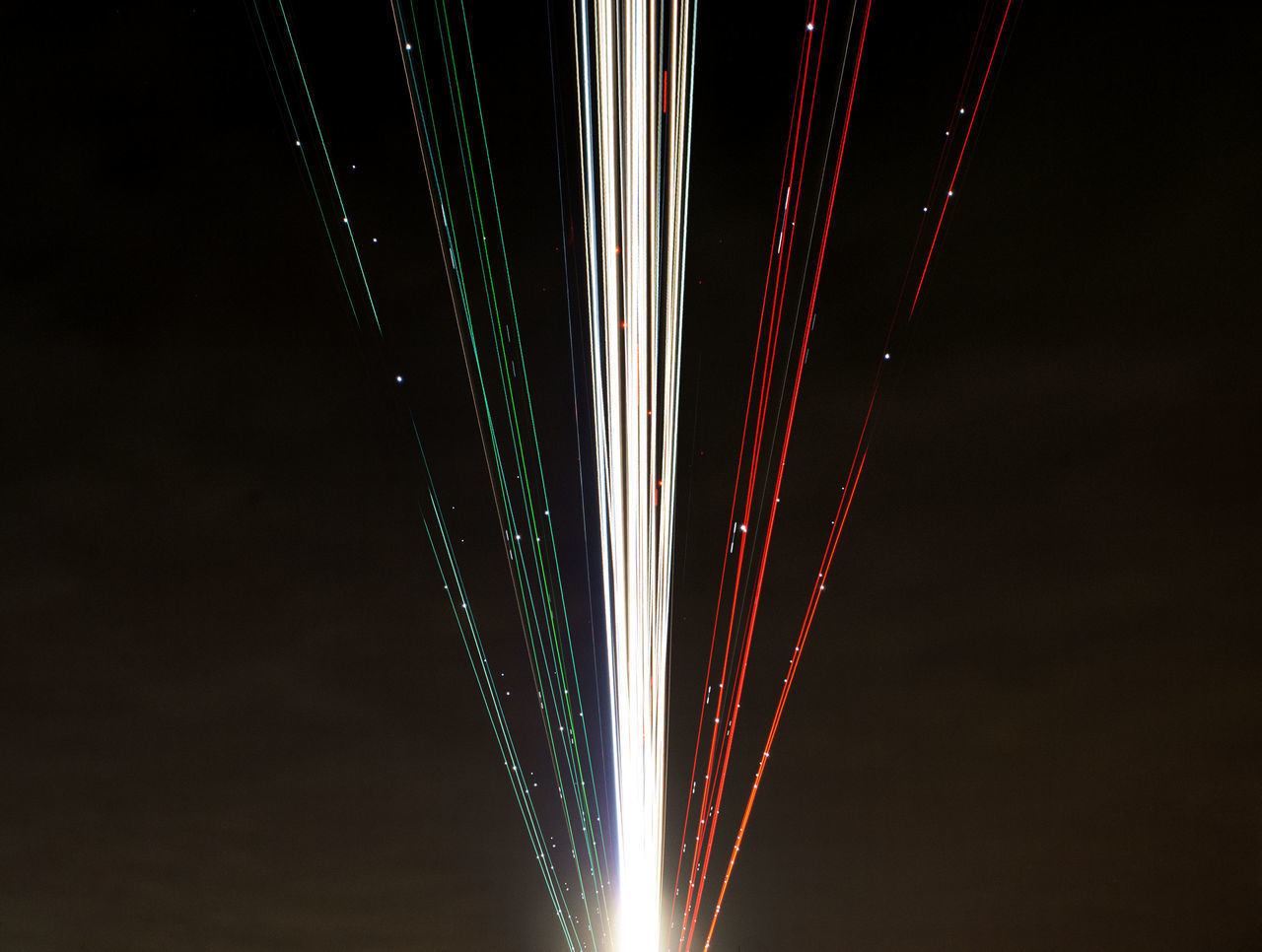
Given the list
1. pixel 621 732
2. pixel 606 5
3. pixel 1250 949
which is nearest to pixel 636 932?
pixel 621 732

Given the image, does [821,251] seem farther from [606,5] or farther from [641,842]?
[641,842]

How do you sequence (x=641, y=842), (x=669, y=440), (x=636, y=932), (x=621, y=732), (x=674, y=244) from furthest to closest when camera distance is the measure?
(x=636, y=932) → (x=641, y=842) → (x=621, y=732) → (x=669, y=440) → (x=674, y=244)

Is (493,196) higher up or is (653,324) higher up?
(493,196)

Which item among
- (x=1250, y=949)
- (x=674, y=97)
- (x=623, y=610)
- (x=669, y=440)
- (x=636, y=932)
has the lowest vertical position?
(x=636, y=932)

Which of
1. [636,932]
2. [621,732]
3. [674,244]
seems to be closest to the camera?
[674,244]

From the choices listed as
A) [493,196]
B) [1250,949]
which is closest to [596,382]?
Result: [493,196]

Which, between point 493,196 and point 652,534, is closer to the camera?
point 652,534

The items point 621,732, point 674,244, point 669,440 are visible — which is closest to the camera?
point 674,244

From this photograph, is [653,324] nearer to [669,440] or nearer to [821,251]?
[669,440]

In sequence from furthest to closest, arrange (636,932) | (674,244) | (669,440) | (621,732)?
(636,932) → (621,732) → (669,440) → (674,244)
